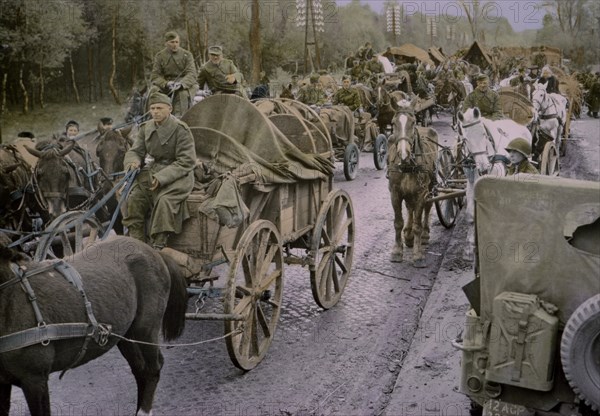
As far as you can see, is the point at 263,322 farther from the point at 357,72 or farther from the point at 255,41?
the point at 357,72

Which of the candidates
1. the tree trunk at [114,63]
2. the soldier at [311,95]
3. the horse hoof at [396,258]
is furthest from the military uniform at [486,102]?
the tree trunk at [114,63]

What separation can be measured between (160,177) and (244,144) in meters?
1.55

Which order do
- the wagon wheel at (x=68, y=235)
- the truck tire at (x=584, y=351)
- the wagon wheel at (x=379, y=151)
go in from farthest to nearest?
the wagon wheel at (x=379, y=151), the wagon wheel at (x=68, y=235), the truck tire at (x=584, y=351)

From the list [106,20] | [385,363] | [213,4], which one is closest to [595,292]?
[385,363]

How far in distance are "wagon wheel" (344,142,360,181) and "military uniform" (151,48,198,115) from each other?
5954mm

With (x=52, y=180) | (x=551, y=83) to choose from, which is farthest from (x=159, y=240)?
(x=551, y=83)

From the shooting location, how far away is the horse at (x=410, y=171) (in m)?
9.84

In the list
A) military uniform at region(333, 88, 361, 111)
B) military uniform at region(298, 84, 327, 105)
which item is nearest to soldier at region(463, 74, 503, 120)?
military uniform at region(333, 88, 361, 111)

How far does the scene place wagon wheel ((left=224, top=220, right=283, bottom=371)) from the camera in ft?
20.0

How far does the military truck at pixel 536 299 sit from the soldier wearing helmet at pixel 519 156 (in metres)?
5.02

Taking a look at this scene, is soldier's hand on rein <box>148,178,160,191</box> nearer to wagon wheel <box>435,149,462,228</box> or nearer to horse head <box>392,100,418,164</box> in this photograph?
horse head <box>392,100,418,164</box>

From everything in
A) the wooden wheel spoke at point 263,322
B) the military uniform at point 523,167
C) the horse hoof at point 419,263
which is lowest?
the horse hoof at point 419,263

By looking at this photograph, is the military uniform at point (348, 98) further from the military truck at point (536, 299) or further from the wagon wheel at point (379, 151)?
the military truck at point (536, 299)

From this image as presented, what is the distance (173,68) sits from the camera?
10859 mm
